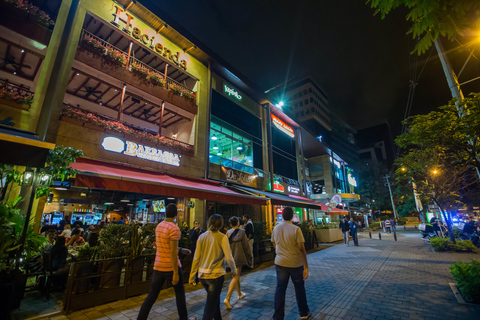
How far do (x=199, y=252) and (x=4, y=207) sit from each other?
138 inches

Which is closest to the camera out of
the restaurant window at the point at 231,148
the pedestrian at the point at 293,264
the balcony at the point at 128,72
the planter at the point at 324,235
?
the pedestrian at the point at 293,264

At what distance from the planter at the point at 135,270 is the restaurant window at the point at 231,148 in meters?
8.88

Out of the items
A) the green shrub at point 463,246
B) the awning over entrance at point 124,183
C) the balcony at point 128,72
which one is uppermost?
the balcony at point 128,72

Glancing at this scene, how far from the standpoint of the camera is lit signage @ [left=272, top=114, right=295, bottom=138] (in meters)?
21.4

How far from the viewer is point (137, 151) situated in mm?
9453

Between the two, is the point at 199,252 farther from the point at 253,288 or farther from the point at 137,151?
the point at 137,151

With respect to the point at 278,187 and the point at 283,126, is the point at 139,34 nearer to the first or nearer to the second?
the point at 278,187

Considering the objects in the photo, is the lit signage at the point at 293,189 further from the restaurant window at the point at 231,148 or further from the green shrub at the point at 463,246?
the green shrub at the point at 463,246

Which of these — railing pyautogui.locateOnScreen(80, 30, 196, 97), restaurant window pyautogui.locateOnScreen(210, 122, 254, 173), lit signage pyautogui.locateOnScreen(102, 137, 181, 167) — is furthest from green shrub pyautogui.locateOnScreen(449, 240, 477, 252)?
railing pyautogui.locateOnScreen(80, 30, 196, 97)

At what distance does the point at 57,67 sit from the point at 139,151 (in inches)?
166

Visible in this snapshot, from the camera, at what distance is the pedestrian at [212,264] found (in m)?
2.89

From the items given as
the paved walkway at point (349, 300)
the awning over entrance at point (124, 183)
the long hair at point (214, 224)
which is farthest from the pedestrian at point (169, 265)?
the awning over entrance at point (124, 183)

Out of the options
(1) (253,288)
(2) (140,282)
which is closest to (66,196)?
(2) (140,282)

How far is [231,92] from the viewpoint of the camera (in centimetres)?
1648
